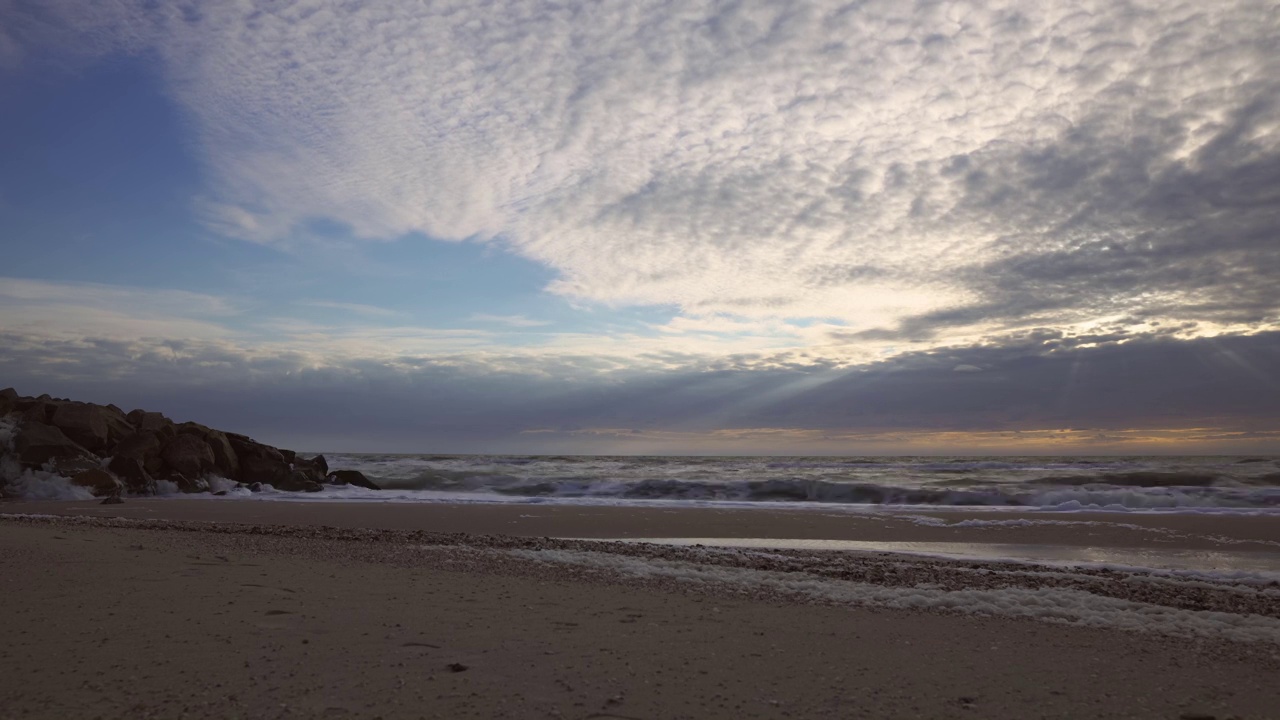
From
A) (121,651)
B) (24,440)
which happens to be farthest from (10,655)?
(24,440)

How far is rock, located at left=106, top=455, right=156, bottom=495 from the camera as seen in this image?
2203cm

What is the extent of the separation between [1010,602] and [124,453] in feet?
82.5

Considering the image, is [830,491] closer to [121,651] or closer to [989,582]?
[989,582]

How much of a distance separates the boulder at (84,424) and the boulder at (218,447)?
2.64 metres

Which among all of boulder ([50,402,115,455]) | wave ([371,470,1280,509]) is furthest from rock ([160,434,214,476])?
wave ([371,470,1280,509])

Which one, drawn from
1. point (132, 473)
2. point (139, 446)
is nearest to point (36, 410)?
point (139, 446)

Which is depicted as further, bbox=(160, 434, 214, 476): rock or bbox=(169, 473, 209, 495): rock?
bbox=(160, 434, 214, 476): rock

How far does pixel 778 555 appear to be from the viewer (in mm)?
10297

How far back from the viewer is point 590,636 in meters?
5.11

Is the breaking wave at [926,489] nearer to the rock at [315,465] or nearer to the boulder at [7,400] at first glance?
the rock at [315,465]

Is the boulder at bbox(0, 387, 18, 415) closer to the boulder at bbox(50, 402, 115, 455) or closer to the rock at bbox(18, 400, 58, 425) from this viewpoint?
the rock at bbox(18, 400, 58, 425)

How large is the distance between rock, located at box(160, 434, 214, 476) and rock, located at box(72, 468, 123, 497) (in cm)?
232

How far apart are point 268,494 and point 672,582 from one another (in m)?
21.2

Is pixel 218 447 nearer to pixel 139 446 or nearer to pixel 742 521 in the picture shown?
pixel 139 446
